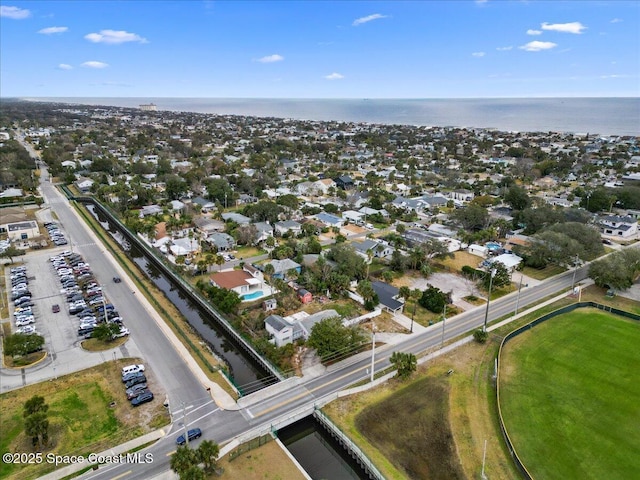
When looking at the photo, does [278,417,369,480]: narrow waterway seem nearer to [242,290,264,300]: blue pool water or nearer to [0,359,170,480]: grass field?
[0,359,170,480]: grass field

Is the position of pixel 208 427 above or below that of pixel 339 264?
below

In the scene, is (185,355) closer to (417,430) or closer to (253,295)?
(253,295)

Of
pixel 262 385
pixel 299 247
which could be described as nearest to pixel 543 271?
pixel 299 247

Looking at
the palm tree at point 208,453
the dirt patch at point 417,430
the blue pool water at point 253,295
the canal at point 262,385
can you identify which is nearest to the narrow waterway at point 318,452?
the canal at point 262,385

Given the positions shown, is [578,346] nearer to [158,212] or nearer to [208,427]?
[208,427]

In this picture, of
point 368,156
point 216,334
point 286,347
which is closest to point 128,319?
point 216,334

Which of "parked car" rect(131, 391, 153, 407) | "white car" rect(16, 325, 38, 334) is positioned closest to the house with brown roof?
"parked car" rect(131, 391, 153, 407)
